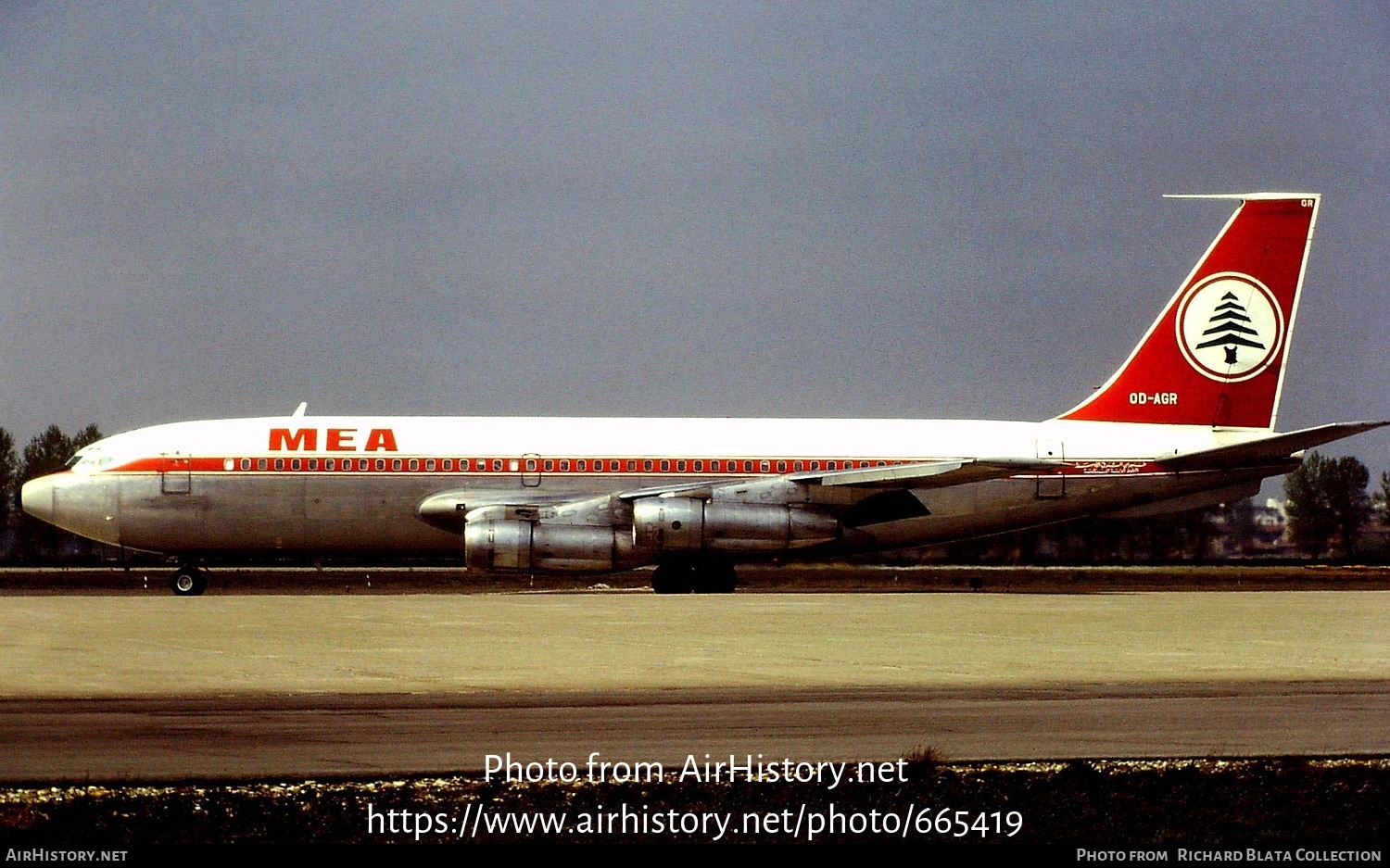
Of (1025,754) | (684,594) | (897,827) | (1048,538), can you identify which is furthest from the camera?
(1048,538)

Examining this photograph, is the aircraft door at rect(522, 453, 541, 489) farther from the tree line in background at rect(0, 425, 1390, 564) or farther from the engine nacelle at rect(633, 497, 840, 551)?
the tree line in background at rect(0, 425, 1390, 564)

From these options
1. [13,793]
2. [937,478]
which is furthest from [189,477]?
[13,793]

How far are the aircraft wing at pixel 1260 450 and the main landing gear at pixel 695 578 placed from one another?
36.6ft

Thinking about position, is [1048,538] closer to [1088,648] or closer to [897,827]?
[1088,648]

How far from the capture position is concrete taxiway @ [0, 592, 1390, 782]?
12.7 metres

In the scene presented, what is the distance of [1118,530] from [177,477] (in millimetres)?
77555

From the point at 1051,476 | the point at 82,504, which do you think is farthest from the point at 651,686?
the point at 82,504

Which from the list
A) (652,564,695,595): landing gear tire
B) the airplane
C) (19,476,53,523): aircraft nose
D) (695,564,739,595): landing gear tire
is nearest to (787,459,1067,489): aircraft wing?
the airplane

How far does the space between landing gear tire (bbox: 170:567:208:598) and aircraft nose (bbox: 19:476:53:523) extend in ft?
13.3

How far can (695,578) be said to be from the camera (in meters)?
39.3

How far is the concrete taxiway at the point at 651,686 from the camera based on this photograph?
12.7 meters

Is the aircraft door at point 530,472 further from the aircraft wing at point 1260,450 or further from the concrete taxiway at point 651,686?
the aircraft wing at point 1260,450

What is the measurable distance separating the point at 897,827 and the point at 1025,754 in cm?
266

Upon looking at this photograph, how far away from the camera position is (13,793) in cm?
1048
